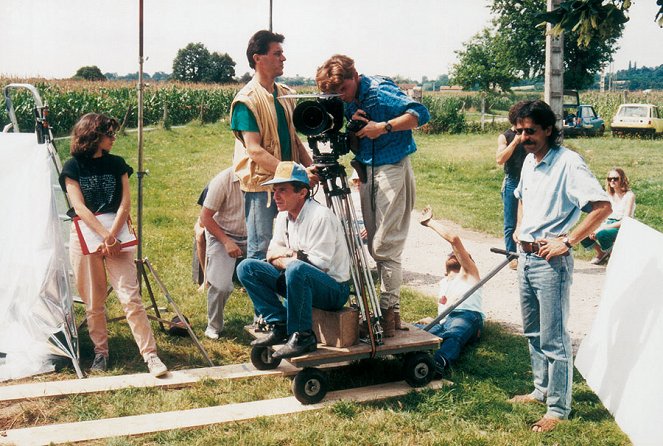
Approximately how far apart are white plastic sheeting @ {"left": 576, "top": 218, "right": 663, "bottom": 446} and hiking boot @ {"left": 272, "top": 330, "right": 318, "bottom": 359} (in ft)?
5.78

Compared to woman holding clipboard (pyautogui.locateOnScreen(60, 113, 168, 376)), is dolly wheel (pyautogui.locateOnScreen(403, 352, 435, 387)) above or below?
below

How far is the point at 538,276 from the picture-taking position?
416cm

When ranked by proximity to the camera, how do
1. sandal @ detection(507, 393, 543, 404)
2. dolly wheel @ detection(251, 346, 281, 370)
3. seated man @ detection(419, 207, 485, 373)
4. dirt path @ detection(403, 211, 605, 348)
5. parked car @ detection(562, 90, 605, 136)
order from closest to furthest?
sandal @ detection(507, 393, 543, 404), dolly wheel @ detection(251, 346, 281, 370), seated man @ detection(419, 207, 485, 373), dirt path @ detection(403, 211, 605, 348), parked car @ detection(562, 90, 605, 136)

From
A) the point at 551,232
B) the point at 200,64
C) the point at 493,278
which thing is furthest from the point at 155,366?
the point at 200,64

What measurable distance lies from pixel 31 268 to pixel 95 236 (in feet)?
1.97

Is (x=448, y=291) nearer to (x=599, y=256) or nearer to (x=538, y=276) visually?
(x=538, y=276)

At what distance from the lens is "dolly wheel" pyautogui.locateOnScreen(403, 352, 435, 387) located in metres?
4.75

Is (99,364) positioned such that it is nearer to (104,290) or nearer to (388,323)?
(104,290)

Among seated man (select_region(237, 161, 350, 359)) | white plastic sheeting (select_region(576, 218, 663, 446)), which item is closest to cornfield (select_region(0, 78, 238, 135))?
seated man (select_region(237, 161, 350, 359))

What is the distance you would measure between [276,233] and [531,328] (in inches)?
69.8

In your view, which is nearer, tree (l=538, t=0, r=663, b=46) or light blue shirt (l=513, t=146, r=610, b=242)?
light blue shirt (l=513, t=146, r=610, b=242)

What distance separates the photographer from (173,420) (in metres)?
4.21

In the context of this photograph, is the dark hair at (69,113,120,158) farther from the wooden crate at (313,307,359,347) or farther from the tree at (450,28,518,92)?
the tree at (450,28,518,92)

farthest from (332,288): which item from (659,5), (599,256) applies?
(599,256)
